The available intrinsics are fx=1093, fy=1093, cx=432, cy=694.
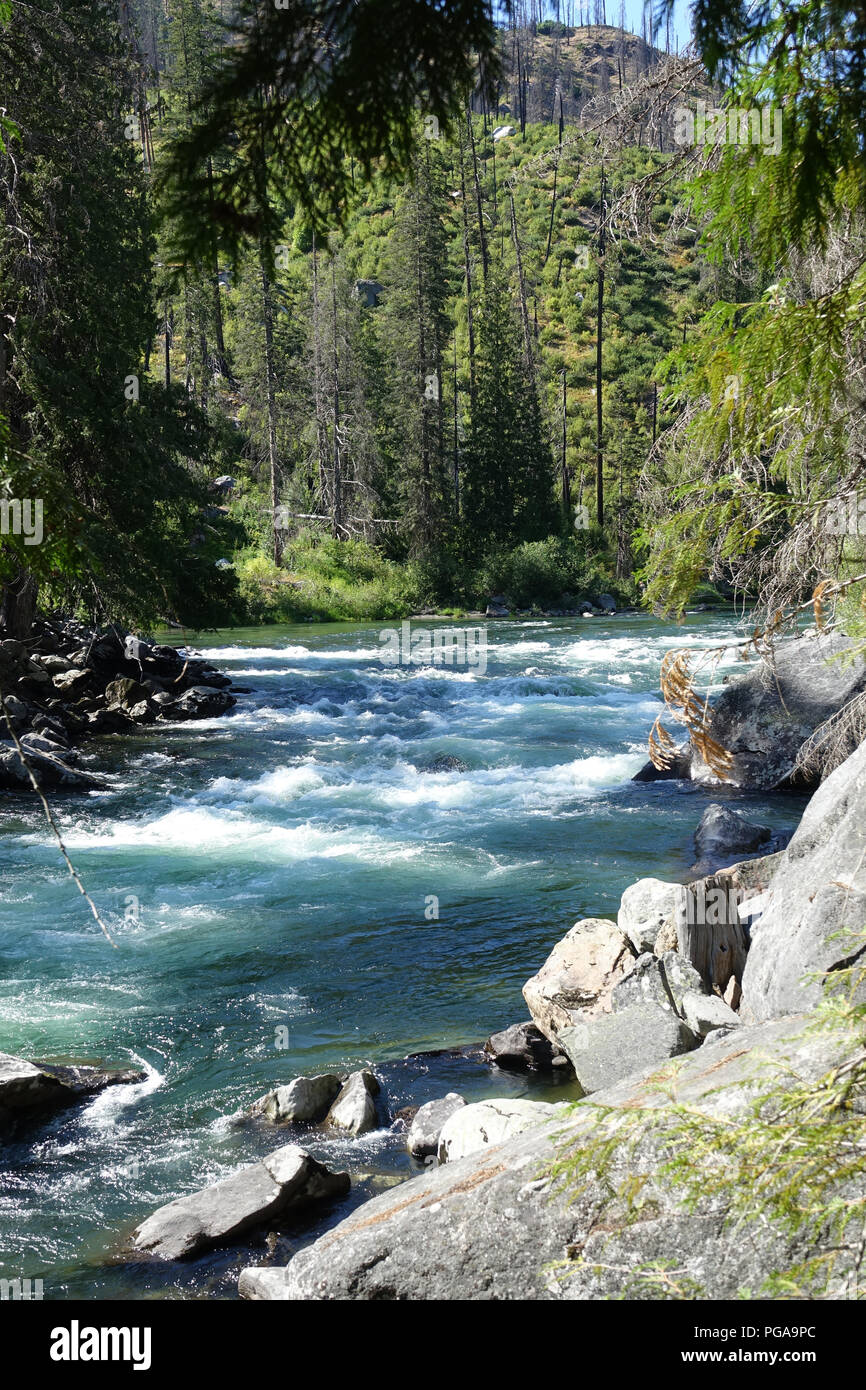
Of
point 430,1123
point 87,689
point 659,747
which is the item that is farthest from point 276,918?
point 87,689

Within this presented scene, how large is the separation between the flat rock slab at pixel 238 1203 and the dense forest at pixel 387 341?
340 cm

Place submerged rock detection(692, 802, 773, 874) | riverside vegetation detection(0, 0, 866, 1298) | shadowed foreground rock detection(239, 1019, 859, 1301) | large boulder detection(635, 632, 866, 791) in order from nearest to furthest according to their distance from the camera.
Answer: riverside vegetation detection(0, 0, 866, 1298) < shadowed foreground rock detection(239, 1019, 859, 1301) < submerged rock detection(692, 802, 773, 874) < large boulder detection(635, 632, 866, 791)

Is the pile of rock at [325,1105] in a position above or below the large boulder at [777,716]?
below

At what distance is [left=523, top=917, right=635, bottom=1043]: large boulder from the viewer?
24.5 feet

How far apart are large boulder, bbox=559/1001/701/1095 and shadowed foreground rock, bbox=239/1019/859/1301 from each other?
1.93 meters

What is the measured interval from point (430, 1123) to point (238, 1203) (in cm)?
123

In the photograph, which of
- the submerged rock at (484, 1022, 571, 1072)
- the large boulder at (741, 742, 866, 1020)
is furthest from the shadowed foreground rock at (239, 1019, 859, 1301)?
the submerged rock at (484, 1022, 571, 1072)

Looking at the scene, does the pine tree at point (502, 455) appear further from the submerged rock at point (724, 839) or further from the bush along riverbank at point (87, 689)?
the submerged rock at point (724, 839)

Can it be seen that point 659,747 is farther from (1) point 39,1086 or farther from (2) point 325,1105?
(1) point 39,1086

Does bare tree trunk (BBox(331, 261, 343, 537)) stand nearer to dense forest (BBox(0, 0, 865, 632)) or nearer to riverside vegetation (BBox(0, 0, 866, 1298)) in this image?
dense forest (BBox(0, 0, 865, 632))

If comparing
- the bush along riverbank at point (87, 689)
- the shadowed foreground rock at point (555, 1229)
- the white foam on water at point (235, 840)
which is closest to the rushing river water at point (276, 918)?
the white foam on water at point (235, 840)

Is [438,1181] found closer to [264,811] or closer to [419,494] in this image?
[264,811]

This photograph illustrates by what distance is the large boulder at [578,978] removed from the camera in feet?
24.5
